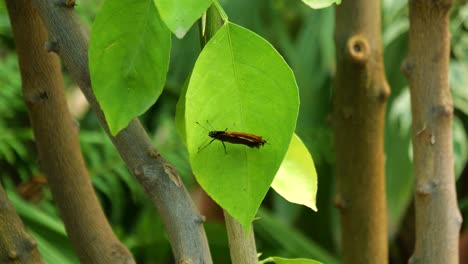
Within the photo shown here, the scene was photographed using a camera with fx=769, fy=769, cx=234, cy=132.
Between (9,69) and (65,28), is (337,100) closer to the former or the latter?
(65,28)

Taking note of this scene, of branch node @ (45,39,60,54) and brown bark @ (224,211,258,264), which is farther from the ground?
branch node @ (45,39,60,54)

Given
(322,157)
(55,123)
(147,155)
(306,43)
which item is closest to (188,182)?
(322,157)

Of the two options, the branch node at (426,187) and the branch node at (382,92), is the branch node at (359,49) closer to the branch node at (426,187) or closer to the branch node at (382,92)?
the branch node at (382,92)

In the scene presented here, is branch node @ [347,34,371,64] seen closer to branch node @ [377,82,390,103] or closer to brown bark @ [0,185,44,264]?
branch node @ [377,82,390,103]

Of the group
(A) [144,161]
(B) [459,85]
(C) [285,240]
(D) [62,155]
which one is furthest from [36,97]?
(B) [459,85]

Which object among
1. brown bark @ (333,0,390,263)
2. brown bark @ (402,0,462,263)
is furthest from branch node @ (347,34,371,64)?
brown bark @ (402,0,462,263)

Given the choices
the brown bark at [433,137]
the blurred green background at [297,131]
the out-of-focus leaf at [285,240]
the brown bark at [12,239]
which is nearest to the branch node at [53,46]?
the brown bark at [12,239]
